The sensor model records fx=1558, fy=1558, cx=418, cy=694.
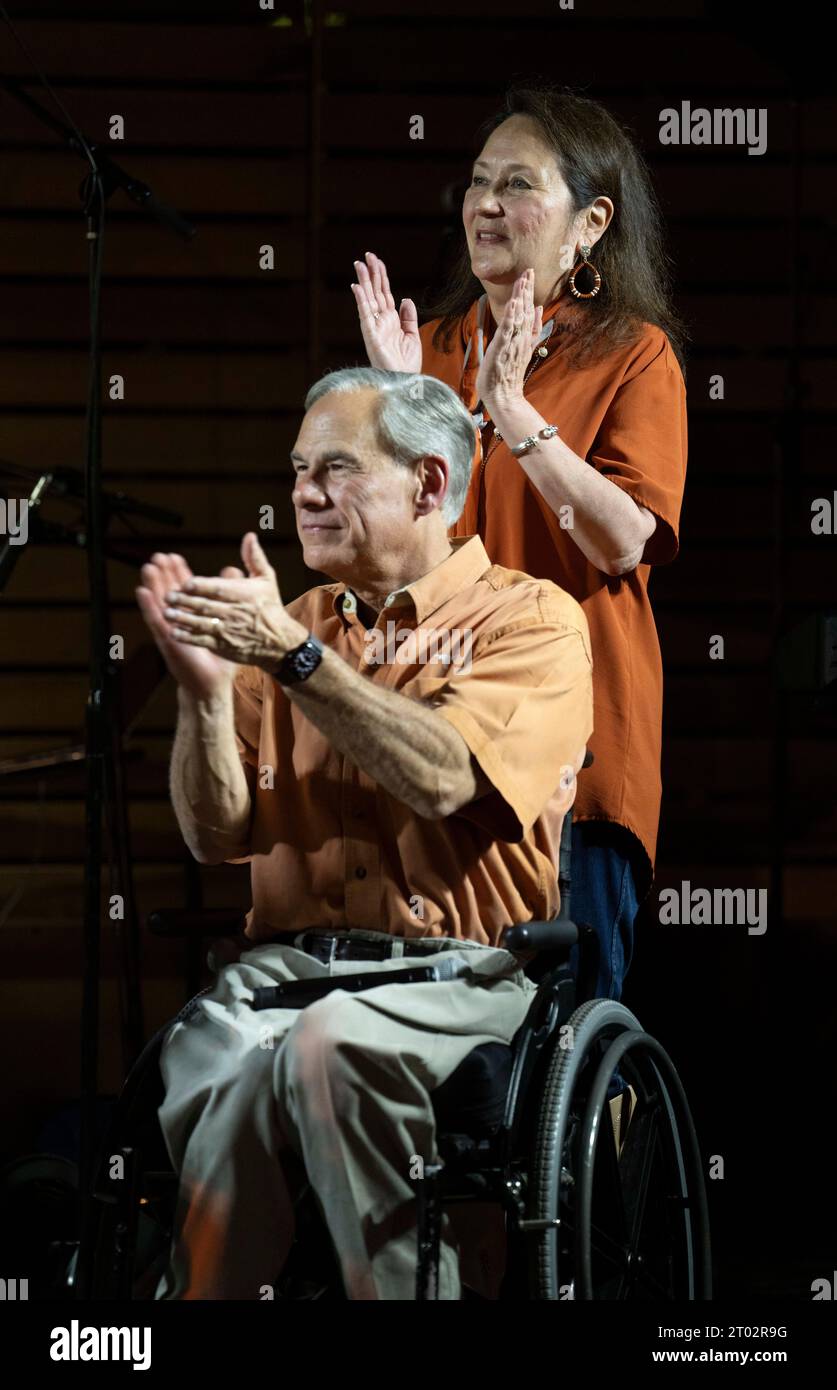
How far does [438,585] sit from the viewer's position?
2236 millimetres

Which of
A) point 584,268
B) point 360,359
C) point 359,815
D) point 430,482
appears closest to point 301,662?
point 359,815

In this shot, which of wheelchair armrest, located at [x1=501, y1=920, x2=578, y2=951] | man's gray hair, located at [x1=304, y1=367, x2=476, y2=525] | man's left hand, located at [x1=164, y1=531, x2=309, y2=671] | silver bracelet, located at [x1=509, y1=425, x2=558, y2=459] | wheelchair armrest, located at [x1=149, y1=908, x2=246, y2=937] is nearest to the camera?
man's left hand, located at [x1=164, y1=531, x2=309, y2=671]

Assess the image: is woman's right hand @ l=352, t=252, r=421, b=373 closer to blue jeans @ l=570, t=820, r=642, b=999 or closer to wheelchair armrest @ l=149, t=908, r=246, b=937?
blue jeans @ l=570, t=820, r=642, b=999

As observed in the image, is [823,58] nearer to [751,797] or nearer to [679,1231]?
[751,797]

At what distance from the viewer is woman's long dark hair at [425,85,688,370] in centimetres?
265

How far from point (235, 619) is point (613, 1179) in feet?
3.32

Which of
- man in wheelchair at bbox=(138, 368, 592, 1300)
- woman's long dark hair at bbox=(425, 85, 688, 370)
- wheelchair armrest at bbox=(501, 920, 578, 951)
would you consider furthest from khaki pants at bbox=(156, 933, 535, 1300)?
woman's long dark hair at bbox=(425, 85, 688, 370)

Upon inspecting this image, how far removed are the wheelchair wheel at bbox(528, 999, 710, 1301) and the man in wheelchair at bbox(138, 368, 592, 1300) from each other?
0.40 ft

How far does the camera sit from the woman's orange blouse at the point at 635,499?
2.59m

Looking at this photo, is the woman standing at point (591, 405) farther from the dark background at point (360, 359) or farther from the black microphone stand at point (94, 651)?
the dark background at point (360, 359)

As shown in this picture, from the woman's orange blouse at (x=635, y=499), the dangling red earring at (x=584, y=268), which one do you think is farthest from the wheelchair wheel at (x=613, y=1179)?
the dangling red earring at (x=584, y=268)

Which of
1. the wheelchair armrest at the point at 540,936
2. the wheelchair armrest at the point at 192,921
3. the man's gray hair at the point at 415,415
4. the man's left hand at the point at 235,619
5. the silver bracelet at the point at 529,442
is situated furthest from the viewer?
the silver bracelet at the point at 529,442

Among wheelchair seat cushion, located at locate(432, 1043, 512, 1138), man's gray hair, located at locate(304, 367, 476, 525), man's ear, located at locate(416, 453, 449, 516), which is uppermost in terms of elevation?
man's gray hair, located at locate(304, 367, 476, 525)

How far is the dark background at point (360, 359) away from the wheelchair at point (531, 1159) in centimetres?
106
